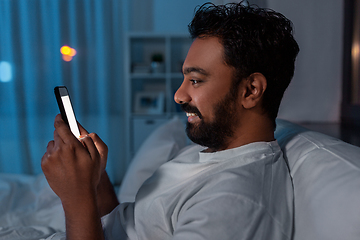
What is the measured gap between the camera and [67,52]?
120 inches

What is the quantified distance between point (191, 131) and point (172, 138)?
68cm

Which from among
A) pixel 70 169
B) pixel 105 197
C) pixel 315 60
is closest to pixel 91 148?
pixel 70 169

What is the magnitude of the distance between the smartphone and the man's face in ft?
1.08

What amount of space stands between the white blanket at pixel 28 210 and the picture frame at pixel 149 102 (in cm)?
177

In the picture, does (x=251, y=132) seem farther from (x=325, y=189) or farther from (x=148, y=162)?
(x=148, y=162)

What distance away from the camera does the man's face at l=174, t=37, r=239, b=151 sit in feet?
2.46

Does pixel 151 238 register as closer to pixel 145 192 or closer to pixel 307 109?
pixel 145 192

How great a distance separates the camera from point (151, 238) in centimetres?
70

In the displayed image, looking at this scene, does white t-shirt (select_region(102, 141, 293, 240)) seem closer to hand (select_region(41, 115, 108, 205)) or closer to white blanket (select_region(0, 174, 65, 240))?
hand (select_region(41, 115, 108, 205))

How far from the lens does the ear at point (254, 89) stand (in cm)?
75

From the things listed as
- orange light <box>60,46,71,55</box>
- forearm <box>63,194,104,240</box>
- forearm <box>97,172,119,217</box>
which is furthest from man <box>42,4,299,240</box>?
orange light <box>60,46,71,55</box>

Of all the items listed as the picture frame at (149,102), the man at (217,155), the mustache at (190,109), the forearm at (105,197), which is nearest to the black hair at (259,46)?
the man at (217,155)

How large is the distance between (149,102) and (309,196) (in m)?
2.73

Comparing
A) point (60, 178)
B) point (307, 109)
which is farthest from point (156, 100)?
point (60, 178)
